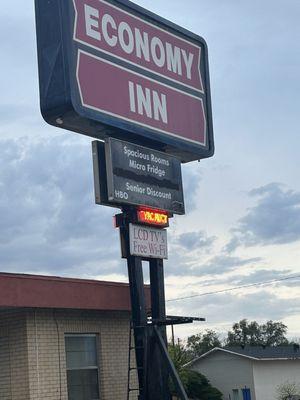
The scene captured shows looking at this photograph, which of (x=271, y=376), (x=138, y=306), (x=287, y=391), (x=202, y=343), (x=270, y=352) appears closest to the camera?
(x=138, y=306)

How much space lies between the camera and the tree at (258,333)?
103 m

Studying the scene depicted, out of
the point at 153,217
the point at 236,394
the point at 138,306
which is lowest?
the point at 236,394

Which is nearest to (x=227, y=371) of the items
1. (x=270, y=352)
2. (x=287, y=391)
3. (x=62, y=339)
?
(x=270, y=352)

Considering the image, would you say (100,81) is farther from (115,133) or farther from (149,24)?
(149,24)

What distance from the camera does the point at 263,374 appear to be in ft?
161

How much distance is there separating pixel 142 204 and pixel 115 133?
1486 mm

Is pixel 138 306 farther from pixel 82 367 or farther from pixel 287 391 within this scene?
pixel 287 391

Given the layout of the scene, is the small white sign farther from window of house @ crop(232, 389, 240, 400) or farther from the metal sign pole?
window of house @ crop(232, 389, 240, 400)

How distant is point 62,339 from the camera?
15352 mm

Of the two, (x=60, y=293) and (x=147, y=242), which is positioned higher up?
(x=147, y=242)

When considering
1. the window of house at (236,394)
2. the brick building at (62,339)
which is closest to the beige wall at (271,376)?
the window of house at (236,394)

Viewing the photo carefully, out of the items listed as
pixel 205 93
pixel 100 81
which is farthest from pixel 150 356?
pixel 205 93

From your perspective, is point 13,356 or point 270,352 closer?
point 13,356

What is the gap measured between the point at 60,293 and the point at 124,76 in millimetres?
4411
